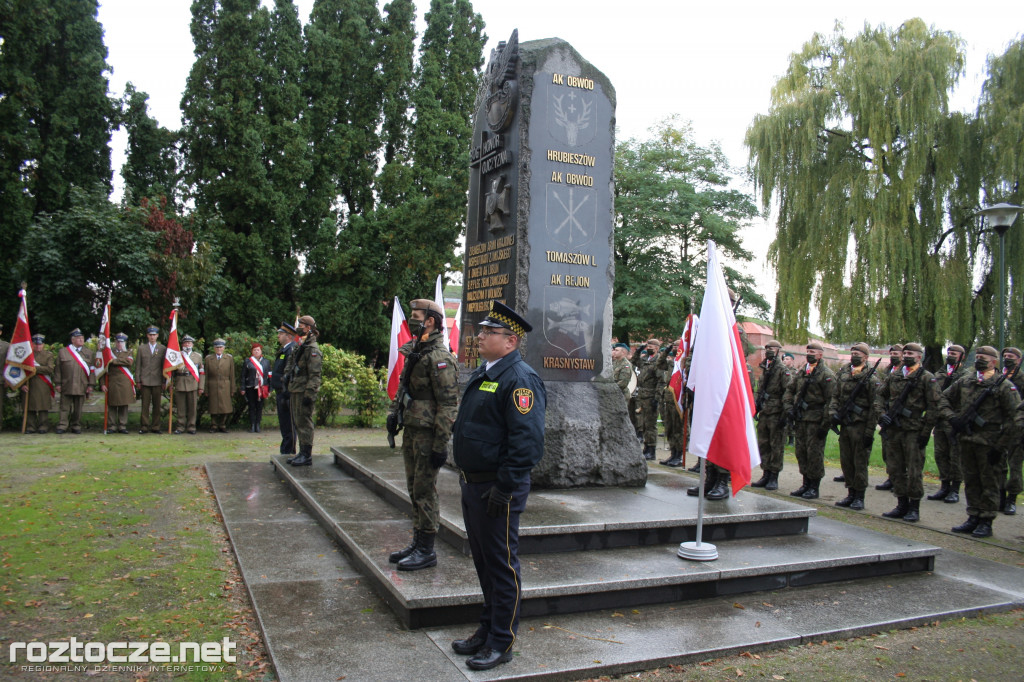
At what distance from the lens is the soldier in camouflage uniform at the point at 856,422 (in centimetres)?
899

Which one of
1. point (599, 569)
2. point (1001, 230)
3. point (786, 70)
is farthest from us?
point (786, 70)

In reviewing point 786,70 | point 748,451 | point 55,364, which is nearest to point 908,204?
point 786,70

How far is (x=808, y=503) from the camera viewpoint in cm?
943

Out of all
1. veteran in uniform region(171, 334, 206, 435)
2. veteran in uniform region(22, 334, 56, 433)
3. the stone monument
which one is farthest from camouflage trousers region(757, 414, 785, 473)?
→ veteran in uniform region(22, 334, 56, 433)

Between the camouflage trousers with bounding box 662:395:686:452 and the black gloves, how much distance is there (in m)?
9.32

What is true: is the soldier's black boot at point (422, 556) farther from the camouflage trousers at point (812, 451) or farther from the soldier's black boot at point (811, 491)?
the soldier's black boot at point (811, 491)

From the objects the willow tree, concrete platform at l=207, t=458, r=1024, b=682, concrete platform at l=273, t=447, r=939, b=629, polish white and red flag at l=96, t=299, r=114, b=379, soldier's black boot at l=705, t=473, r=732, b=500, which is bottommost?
concrete platform at l=207, t=458, r=1024, b=682

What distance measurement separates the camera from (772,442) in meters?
10.4

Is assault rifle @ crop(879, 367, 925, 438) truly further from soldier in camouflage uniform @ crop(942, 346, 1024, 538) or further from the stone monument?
the stone monument

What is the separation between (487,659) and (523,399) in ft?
4.64

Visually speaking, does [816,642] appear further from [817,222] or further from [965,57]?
[965,57]

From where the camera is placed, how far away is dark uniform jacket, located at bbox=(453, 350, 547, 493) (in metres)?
3.80

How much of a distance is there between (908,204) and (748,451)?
1508cm

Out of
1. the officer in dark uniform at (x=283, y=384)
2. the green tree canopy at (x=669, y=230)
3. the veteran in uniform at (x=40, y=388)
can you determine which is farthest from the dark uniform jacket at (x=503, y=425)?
the green tree canopy at (x=669, y=230)
